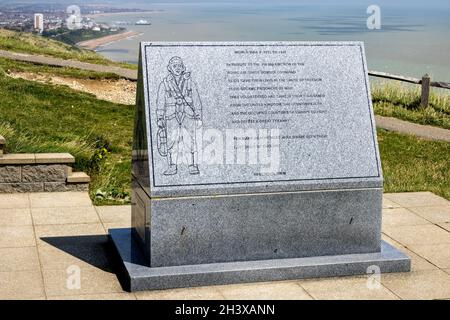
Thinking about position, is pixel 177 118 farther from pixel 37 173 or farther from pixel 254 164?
pixel 37 173

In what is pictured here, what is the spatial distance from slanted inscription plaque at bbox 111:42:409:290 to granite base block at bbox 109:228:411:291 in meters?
0.01

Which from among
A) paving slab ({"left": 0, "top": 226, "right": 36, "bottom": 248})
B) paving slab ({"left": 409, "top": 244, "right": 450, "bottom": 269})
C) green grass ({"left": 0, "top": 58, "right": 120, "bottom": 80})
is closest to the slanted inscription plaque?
paving slab ({"left": 409, "top": 244, "right": 450, "bottom": 269})

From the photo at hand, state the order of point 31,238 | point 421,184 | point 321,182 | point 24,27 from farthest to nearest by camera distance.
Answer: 1. point 24,27
2. point 421,184
3. point 31,238
4. point 321,182

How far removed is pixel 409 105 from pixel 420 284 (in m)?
13.9

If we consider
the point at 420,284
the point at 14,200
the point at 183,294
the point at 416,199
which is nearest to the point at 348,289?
the point at 420,284

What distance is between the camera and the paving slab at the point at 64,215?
29.0 ft

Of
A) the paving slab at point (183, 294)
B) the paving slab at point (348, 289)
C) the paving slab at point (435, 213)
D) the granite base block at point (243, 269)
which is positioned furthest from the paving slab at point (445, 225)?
the paving slab at point (183, 294)

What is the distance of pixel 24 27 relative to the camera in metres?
52.6

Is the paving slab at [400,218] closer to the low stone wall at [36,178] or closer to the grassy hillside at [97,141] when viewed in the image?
the grassy hillside at [97,141]

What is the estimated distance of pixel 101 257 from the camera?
770 centimetres

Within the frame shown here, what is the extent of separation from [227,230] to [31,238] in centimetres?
215

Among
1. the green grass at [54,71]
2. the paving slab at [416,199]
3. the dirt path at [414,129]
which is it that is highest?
the green grass at [54,71]
